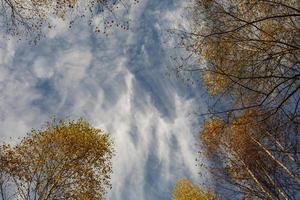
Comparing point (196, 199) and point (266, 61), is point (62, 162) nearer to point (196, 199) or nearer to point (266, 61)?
point (266, 61)

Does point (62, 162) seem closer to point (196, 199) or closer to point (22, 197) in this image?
point (22, 197)

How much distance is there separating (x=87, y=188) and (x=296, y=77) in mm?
11815

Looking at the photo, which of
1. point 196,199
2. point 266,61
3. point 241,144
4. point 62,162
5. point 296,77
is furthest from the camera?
point 196,199

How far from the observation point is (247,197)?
14.2 metres

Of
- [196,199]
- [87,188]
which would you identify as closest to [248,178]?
[87,188]

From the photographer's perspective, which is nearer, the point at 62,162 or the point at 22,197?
the point at 22,197

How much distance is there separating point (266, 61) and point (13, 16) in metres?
5.29

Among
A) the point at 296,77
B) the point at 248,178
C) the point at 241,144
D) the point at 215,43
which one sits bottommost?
the point at 296,77

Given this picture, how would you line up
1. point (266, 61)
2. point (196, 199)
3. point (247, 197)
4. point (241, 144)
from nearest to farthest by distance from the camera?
point (266, 61) → point (247, 197) → point (241, 144) → point (196, 199)

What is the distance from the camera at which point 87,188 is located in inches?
657

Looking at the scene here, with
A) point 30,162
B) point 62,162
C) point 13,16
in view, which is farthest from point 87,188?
point 13,16

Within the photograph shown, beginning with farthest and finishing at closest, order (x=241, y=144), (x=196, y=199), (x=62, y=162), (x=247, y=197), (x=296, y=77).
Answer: (x=196, y=199) < (x=62, y=162) < (x=241, y=144) < (x=247, y=197) < (x=296, y=77)

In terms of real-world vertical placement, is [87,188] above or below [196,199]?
below

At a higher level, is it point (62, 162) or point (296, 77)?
point (62, 162)
